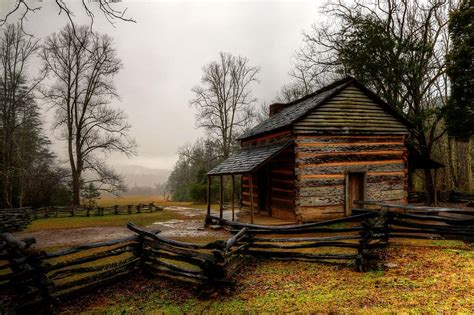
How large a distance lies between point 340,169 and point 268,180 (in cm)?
363

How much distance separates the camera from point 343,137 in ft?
42.0

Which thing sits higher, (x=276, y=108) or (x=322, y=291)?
(x=276, y=108)

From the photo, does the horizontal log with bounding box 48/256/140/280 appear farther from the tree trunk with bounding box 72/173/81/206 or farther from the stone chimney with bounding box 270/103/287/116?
the tree trunk with bounding box 72/173/81/206

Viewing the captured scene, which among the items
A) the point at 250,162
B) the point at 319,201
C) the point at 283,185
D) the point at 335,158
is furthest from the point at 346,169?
the point at 250,162

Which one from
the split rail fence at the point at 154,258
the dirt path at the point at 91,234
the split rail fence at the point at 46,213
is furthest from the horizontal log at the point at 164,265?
the split rail fence at the point at 46,213

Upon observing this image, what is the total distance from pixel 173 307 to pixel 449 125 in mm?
17892

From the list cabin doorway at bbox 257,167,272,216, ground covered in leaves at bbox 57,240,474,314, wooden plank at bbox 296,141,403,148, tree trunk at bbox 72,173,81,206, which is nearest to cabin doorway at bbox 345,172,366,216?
wooden plank at bbox 296,141,403,148

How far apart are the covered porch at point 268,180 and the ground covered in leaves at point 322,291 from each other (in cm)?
498

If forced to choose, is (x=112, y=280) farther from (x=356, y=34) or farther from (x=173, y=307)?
(x=356, y=34)

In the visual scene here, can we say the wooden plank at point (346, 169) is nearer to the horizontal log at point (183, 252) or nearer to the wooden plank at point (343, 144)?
the wooden plank at point (343, 144)

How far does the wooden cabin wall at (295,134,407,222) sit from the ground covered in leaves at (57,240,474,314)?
4.94 meters

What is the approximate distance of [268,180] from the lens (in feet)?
48.0

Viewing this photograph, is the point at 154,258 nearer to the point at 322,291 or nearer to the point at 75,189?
the point at 322,291

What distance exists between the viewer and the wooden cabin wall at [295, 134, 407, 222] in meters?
12.2
